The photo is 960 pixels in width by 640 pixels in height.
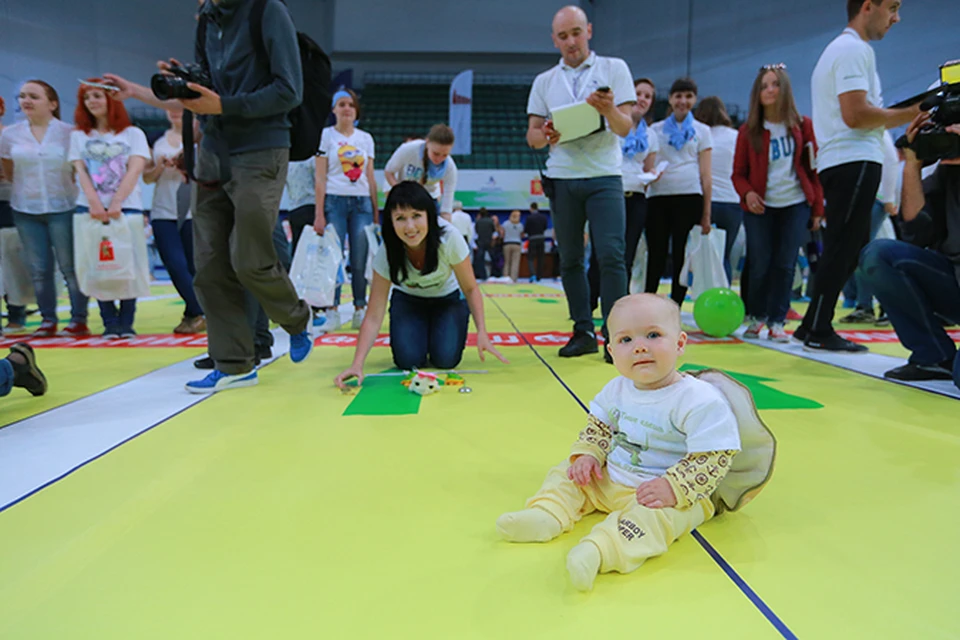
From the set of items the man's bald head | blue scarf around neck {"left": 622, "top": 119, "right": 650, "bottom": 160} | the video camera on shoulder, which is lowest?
the video camera on shoulder

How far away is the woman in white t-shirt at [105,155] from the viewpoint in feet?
11.3

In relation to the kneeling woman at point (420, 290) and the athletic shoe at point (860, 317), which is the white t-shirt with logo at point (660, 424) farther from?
the athletic shoe at point (860, 317)

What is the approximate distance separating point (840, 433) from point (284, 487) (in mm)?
1544

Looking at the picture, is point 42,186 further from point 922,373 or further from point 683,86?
point 922,373

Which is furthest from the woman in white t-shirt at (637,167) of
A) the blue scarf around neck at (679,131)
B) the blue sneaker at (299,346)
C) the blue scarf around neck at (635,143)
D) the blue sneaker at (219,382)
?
the blue sneaker at (219,382)

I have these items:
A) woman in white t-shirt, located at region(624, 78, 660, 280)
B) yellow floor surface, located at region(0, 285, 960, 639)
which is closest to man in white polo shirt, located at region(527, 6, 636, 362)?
woman in white t-shirt, located at region(624, 78, 660, 280)

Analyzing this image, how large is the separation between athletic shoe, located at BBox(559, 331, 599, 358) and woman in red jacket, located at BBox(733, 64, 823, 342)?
51.1 inches

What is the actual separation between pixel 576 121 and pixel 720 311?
167 cm

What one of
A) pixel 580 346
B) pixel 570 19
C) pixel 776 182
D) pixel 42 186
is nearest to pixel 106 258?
pixel 42 186

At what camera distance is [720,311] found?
3.61 metres

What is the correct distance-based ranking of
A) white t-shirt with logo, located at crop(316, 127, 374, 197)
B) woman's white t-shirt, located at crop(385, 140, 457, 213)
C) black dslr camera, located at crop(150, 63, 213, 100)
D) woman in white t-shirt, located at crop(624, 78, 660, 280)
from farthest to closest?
1. white t-shirt with logo, located at crop(316, 127, 374, 197)
2. woman's white t-shirt, located at crop(385, 140, 457, 213)
3. woman in white t-shirt, located at crop(624, 78, 660, 280)
4. black dslr camera, located at crop(150, 63, 213, 100)

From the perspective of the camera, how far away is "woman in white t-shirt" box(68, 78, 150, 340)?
11.3ft

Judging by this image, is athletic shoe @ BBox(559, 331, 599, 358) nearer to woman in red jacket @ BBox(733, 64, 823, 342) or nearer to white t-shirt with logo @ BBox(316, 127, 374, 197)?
woman in red jacket @ BBox(733, 64, 823, 342)

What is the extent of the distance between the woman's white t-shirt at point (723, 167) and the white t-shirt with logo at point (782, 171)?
85cm
